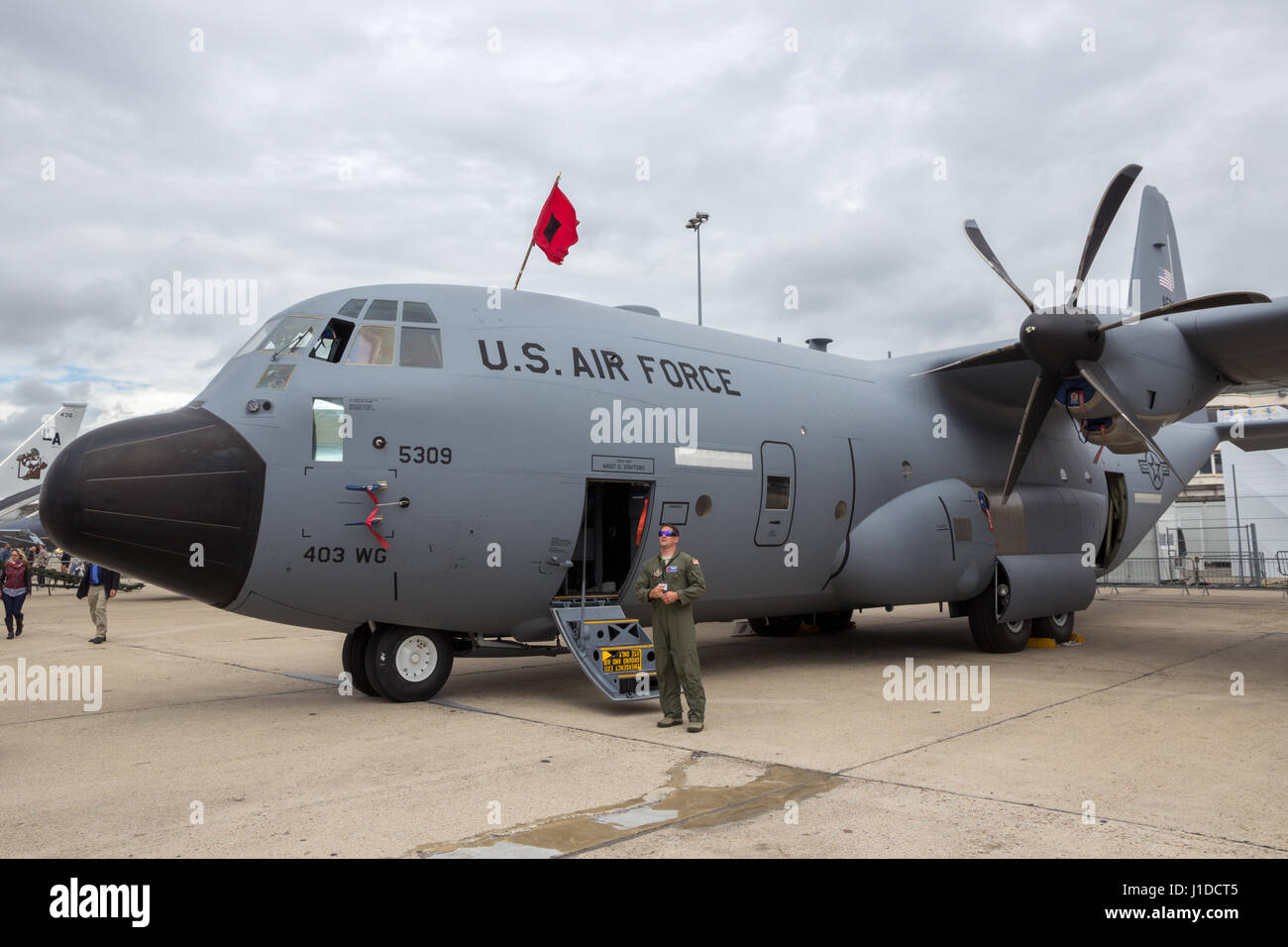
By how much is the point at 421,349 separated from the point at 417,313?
0.40 m

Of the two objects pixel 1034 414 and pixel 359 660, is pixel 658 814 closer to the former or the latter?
pixel 359 660

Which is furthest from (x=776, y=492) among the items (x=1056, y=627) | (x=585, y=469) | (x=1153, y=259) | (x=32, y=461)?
(x=32, y=461)

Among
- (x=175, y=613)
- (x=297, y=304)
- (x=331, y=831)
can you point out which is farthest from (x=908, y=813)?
(x=175, y=613)

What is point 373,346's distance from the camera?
8758mm

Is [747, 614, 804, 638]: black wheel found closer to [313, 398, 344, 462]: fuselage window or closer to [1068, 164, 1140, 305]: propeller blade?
[1068, 164, 1140, 305]: propeller blade

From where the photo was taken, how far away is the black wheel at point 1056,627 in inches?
564

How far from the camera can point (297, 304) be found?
909cm

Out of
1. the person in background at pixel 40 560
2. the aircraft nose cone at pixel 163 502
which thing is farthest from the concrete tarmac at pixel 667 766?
the person in background at pixel 40 560

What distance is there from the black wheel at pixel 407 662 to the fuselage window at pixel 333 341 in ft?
9.01

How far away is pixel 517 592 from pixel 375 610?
138 centimetres

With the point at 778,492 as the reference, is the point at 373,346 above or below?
above

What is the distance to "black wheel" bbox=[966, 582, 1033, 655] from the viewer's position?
522 inches

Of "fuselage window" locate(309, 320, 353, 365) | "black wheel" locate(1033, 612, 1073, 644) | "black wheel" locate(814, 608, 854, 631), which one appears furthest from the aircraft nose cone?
"black wheel" locate(1033, 612, 1073, 644)

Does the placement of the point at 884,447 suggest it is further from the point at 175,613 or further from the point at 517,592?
the point at 175,613
